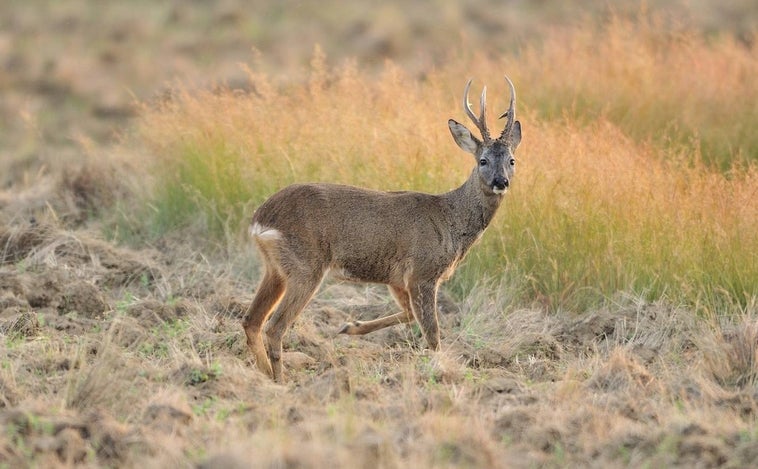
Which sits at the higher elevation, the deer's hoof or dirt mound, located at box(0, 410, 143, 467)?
dirt mound, located at box(0, 410, 143, 467)

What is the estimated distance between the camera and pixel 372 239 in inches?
322

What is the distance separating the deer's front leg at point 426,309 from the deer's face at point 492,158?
86cm

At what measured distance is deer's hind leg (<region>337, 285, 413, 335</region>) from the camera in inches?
340

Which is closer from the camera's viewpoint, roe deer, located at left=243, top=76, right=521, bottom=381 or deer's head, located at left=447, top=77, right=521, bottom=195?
roe deer, located at left=243, top=76, right=521, bottom=381

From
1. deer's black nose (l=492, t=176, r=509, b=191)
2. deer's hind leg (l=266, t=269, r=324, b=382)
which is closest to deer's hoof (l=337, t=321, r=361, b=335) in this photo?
deer's hind leg (l=266, t=269, r=324, b=382)

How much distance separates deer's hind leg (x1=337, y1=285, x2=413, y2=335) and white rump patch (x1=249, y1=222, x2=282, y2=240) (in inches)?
41.5

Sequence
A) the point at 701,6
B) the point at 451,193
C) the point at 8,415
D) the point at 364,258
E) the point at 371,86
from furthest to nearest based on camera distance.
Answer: the point at 701,6 → the point at 371,86 → the point at 451,193 → the point at 364,258 → the point at 8,415

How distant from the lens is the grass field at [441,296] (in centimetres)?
596

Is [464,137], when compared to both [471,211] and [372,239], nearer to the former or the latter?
[471,211]

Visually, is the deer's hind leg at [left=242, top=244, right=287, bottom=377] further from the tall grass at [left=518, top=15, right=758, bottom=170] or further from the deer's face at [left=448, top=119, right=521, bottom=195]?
the tall grass at [left=518, top=15, right=758, bottom=170]

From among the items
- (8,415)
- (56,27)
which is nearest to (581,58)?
(8,415)

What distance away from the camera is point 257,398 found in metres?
7.00

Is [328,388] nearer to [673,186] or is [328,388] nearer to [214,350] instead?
[214,350]

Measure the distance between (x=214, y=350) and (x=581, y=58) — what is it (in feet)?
26.0
